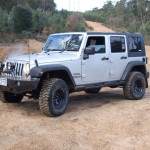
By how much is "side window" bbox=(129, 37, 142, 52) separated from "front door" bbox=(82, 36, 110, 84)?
1055 millimetres

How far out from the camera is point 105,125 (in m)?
6.99

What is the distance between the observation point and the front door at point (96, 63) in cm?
827

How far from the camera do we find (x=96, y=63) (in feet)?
27.8

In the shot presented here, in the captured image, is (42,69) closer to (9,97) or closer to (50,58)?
(50,58)

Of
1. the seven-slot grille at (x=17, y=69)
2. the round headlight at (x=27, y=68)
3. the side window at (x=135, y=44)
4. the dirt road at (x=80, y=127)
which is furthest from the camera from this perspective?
the side window at (x=135, y=44)

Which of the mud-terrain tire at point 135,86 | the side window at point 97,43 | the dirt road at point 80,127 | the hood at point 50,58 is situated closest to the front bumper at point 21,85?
the hood at point 50,58

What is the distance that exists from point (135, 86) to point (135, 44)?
42.6 inches

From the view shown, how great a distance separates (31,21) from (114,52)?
13506mm

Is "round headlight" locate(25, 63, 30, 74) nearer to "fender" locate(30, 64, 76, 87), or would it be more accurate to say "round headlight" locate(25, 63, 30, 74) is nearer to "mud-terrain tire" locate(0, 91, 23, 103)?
"fender" locate(30, 64, 76, 87)

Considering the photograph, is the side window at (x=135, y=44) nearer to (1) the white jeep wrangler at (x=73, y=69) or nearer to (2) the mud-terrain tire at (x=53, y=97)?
(1) the white jeep wrangler at (x=73, y=69)

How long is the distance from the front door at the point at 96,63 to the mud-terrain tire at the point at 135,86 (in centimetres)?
86

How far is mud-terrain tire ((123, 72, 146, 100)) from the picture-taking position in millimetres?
9469

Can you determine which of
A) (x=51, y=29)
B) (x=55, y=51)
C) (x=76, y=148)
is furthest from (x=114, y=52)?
(x=51, y=29)

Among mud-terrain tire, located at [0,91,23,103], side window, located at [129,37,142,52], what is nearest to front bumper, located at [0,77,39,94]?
mud-terrain tire, located at [0,91,23,103]
